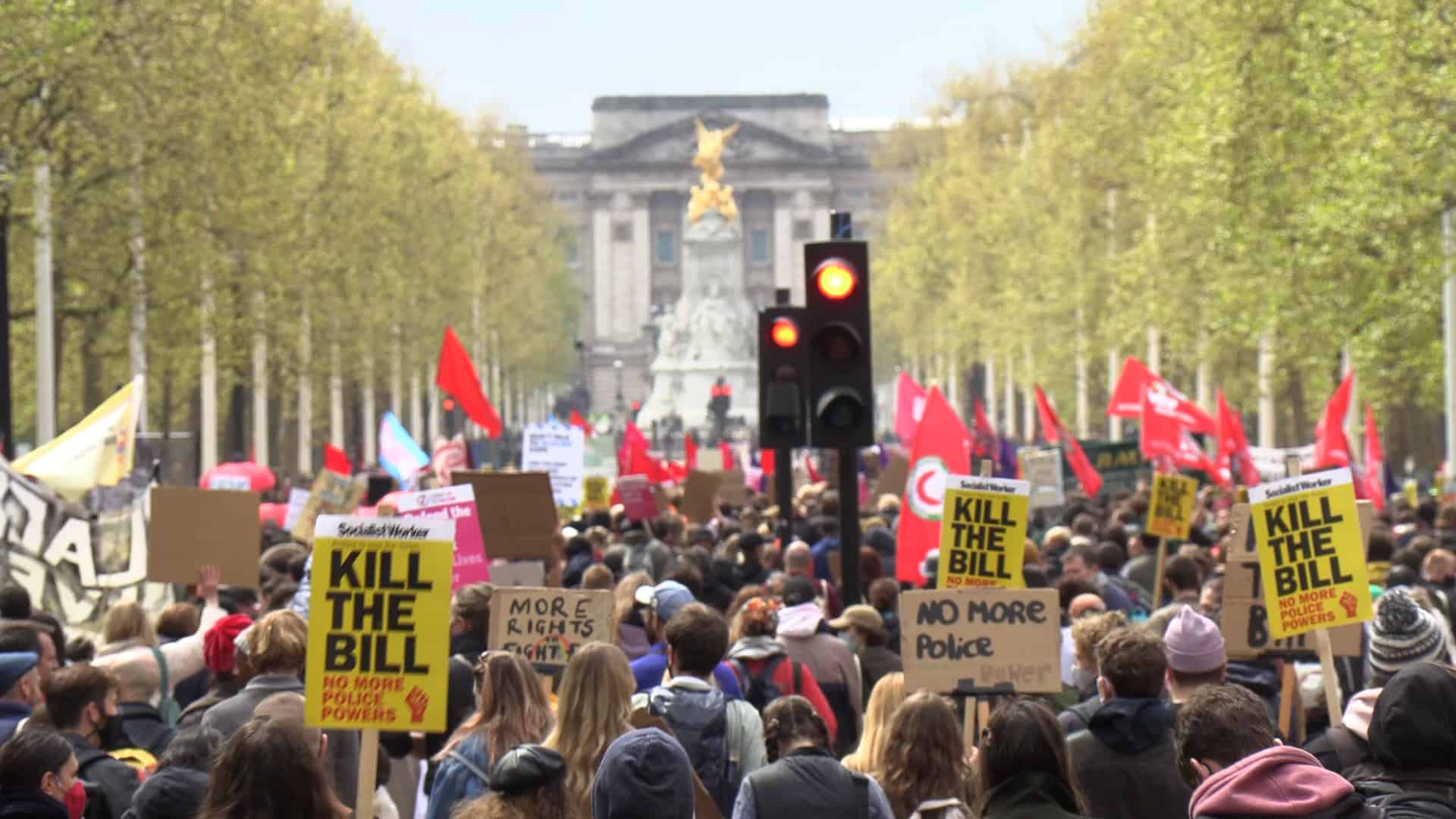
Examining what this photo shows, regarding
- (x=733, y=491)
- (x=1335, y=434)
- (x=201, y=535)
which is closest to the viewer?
(x=201, y=535)

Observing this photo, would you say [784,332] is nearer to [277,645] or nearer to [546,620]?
[546,620]

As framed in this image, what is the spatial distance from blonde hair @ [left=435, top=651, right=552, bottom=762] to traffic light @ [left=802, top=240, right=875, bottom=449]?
5071 mm

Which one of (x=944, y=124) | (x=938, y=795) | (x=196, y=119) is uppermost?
(x=944, y=124)

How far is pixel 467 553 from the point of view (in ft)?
41.3

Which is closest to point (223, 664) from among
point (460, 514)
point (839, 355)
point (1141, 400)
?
point (460, 514)

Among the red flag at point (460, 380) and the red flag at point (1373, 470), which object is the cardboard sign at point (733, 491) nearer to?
the red flag at point (460, 380)

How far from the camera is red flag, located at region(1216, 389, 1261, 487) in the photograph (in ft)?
80.9

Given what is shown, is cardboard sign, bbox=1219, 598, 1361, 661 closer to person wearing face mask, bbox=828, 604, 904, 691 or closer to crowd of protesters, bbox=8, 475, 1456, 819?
crowd of protesters, bbox=8, 475, 1456, 819

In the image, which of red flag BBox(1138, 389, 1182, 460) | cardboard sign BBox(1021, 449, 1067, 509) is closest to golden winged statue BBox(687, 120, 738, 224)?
red flag BBox(1138, 389, 1182, 460)

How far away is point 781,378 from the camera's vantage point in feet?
54.9

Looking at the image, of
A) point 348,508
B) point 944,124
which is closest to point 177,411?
point 348,508

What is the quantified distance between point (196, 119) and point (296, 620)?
2620cm

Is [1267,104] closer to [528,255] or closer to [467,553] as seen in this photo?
[467,553]

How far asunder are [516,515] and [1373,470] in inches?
466
